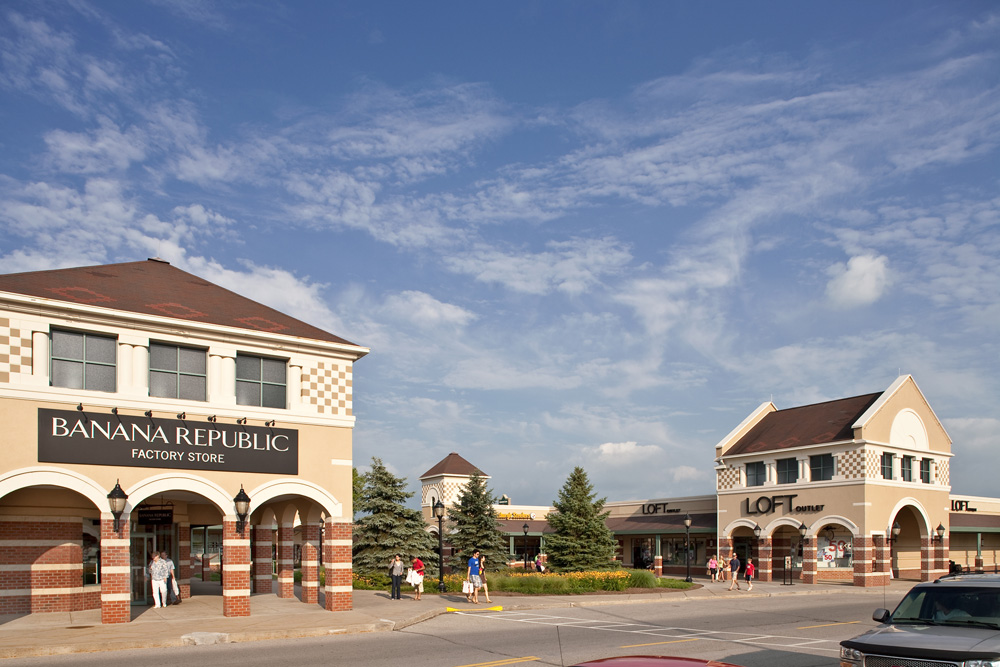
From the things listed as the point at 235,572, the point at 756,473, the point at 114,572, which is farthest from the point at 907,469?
the point at 114,572

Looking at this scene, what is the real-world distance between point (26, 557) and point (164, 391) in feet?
19.8

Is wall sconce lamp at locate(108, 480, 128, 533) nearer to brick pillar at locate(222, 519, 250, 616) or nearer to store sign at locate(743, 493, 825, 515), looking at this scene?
brick pillar at locate(222, 519, 250, 616)

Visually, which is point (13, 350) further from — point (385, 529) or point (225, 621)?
point (385, 529)

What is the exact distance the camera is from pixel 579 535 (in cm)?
4144

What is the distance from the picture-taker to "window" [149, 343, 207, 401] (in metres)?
22.1

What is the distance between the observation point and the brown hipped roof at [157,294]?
21344 millimetres

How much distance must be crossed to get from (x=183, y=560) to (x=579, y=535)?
A: 19769mm

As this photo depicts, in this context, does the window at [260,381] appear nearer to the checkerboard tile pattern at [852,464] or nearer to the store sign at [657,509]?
the checkerboard tile pattern at [852,464]

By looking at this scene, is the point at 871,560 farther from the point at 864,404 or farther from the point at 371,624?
the point at 371,624

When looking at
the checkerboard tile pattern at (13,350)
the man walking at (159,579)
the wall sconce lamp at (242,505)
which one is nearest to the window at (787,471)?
the wall sconce lamp at (242,505)

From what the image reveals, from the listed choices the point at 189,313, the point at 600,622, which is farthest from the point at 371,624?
the point at 189,313

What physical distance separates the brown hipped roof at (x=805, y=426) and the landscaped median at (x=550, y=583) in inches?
493

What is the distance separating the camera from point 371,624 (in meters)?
21.0

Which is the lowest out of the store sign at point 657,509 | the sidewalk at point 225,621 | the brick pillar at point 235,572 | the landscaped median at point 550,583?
the landscaped median at point 550,583
